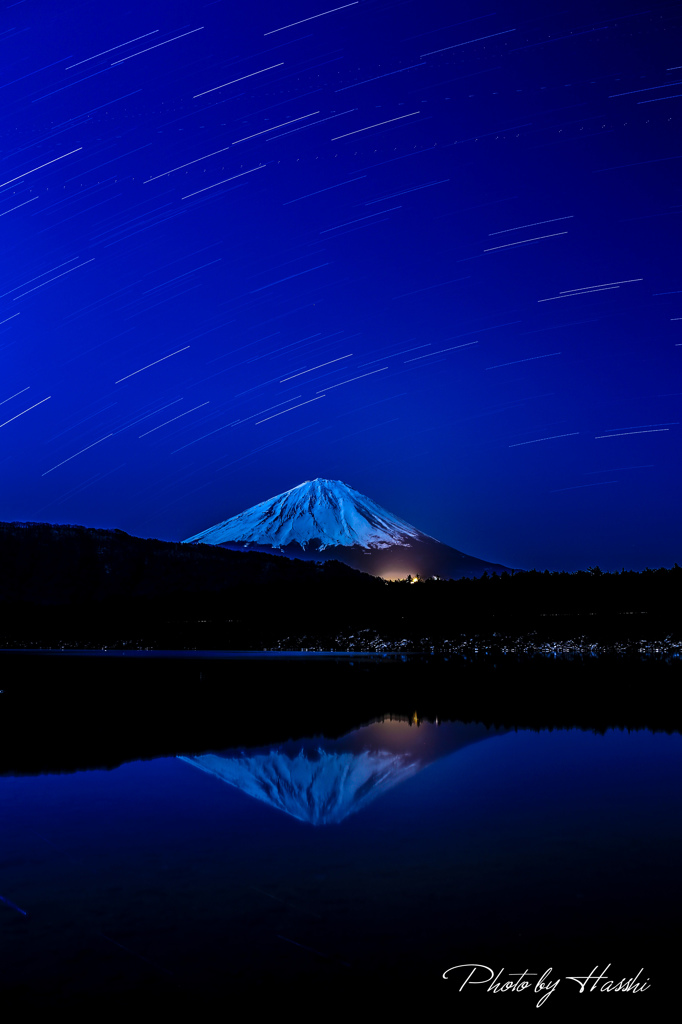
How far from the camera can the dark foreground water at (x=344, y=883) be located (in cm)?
838

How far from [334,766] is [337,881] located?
10757 millimetres

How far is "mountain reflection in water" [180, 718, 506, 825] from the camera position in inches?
705

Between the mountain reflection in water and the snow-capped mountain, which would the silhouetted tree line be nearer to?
the mountain reflection in water

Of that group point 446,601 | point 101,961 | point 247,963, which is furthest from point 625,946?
point 446,601

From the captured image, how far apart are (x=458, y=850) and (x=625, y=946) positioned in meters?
4.62

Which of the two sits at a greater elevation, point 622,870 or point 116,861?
point 622,870

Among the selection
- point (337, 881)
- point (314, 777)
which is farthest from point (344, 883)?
point (314, 777)

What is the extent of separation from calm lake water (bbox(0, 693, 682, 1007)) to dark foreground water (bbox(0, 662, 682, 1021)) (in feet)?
0.13

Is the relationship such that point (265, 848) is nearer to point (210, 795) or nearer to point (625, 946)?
point (210, 795)

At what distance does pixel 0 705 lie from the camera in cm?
3788

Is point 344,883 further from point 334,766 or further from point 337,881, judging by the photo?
point 334,766

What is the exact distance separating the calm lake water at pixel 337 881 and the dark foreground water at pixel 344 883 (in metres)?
0.04

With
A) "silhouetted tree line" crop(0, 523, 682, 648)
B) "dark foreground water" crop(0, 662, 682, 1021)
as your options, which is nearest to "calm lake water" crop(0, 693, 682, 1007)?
"dark foreground water" crop(0, 662, 682, 1021)

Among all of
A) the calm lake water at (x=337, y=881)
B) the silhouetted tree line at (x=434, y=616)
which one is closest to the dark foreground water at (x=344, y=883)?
the calm lake water at (x=337, y=881)
